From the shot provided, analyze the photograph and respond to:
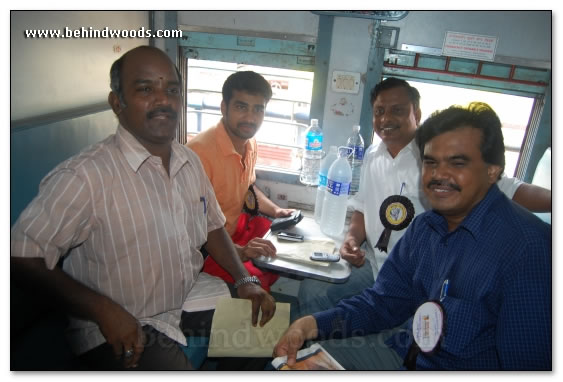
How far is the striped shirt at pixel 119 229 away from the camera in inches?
50.1

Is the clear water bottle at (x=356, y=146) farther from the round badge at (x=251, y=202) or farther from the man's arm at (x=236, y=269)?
the man's arm at (x=236, y=269)

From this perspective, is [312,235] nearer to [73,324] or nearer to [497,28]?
[73,324]

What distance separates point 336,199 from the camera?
2.40 metres

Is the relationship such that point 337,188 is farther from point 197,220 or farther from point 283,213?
point 197,220

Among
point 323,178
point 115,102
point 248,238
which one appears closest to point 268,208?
point 248,238

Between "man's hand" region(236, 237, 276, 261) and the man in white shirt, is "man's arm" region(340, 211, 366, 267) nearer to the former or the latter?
the man in white shirt

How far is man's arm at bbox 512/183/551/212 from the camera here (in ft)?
5.88

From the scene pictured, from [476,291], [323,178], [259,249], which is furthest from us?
[323,178]

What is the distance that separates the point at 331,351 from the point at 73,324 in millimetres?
1167

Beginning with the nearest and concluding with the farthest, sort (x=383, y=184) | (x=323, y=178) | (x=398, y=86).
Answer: (x=398, y=86) → (x=383, y=184) → (x=323, y=178)

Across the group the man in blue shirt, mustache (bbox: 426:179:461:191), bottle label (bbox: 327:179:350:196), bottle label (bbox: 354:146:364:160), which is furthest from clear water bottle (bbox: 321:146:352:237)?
mustache (bbox: 426:179:461:191)

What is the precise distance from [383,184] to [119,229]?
1.68m

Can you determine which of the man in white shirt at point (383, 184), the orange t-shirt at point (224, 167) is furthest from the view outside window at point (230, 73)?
the man in white shirt at point (383, 184)

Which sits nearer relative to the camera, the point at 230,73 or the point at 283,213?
the point at 283,213
